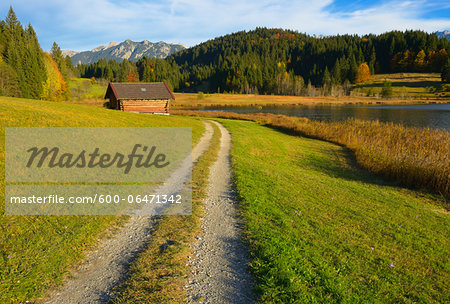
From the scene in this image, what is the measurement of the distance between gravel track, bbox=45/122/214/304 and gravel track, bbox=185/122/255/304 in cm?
138

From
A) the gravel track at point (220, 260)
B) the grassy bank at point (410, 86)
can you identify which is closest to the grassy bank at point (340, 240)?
the gravel track at point (220, 260)

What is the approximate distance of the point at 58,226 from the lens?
697 cm

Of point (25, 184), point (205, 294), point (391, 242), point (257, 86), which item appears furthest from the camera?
point (257, 86)

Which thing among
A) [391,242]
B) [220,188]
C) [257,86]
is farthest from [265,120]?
[257,86]

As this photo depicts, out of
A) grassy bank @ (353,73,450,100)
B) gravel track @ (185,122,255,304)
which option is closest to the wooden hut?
gravel track @ (185,122,255,304)

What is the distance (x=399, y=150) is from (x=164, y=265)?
18943 millimetres

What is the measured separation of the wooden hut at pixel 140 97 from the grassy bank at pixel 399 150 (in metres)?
18.9

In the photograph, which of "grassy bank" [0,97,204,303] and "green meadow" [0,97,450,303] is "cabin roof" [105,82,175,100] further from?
"grassy bank" [0,97,204,303]

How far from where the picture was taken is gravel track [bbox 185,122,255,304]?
4688mm

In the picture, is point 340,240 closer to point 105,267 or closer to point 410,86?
point 105,267

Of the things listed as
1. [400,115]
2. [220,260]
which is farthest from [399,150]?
[400,115]

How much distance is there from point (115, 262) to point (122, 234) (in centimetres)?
129

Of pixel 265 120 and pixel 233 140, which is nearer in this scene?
pixel 233 140

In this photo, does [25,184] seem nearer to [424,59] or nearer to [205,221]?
[205,221]
